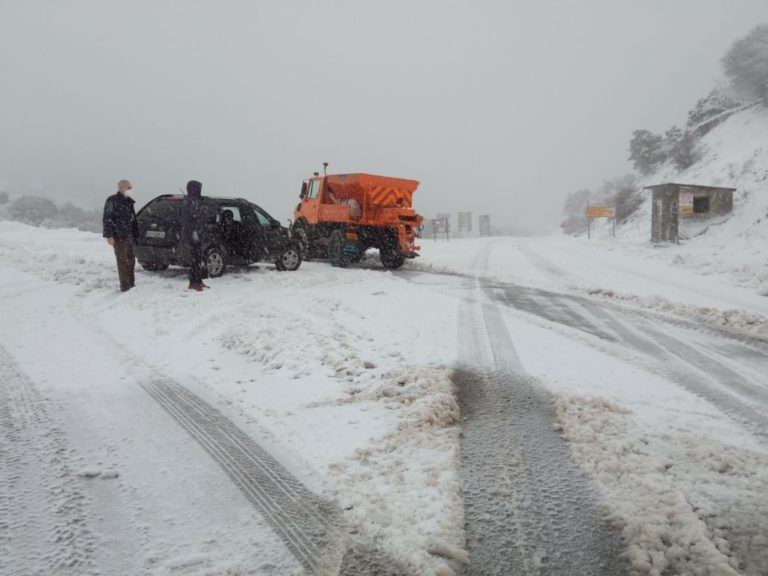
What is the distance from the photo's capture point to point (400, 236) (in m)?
13.4

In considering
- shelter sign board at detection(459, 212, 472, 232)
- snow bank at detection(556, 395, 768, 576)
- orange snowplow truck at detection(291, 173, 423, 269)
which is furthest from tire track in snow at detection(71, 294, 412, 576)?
shelter sign board at detection(459, 212, 472, 232)

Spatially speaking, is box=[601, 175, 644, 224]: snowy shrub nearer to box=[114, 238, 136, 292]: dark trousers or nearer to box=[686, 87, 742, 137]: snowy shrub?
box=[686, 87, 742, 137]: snowy shrub

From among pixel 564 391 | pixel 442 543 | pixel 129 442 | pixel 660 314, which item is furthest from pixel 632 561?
pixel 660 314

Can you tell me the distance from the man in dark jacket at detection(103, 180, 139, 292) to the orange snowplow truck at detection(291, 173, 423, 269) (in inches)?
197

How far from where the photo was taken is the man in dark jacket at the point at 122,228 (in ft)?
27.1

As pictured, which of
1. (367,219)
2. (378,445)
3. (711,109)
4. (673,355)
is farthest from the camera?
(711,109)

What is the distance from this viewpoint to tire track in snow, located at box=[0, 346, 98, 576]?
192 cm

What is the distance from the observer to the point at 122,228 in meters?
8.33

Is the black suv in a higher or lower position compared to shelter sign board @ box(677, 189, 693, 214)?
lower

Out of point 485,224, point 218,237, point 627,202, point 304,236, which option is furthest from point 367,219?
point 485,224

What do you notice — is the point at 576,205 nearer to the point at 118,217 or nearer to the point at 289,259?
the point at 289,259

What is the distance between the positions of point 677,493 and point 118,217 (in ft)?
28.5

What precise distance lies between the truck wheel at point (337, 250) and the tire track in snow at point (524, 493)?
9666 mm

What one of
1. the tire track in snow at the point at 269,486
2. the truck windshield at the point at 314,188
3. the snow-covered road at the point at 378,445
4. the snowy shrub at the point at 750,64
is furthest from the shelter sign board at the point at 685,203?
the tire track in snow at the point at 269,486
